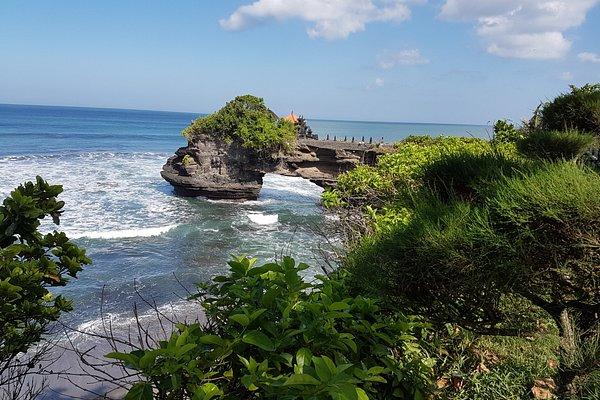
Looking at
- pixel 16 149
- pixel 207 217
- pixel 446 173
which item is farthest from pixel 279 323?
pixel 16 149

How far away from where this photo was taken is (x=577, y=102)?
9000 mm

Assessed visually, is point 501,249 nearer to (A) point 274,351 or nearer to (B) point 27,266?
(A) point 274,351

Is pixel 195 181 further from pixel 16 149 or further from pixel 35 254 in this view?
pixel 16 149

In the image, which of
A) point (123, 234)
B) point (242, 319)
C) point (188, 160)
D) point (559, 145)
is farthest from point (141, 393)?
point (188, 160)

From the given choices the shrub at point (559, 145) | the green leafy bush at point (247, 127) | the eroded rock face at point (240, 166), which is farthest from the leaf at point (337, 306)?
the eroded rock face at point (240, 166)

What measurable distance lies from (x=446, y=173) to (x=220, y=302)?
6.63 ft

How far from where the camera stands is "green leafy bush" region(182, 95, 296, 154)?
29.5 m

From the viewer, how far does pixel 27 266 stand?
11.6ft

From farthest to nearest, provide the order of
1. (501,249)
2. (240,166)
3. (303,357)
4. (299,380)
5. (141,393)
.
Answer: (240,166)
(501,249)
(303,357)
(141,393)
(299,380)

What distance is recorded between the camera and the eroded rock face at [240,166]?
30.2m

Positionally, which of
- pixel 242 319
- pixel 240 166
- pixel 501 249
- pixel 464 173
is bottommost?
pixel 240 166

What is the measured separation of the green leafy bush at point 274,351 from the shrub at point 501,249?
373 mm

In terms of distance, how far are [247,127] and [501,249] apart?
27.9 meters

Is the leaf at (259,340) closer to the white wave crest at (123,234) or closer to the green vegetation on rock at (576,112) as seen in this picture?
the green vegetation on rock at (576,112)
